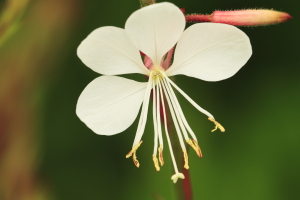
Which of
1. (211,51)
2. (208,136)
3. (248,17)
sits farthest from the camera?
(208,136)

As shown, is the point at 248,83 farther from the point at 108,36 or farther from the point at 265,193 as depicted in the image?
the point at 108,36

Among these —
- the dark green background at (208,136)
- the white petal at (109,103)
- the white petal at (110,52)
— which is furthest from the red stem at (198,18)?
the dark green background at (208,136)

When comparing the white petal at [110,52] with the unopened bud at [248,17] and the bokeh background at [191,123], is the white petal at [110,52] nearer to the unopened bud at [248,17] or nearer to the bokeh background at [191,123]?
the unopened bud at [248,17]

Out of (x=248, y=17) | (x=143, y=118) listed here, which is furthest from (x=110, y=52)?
(x=248, y=17)

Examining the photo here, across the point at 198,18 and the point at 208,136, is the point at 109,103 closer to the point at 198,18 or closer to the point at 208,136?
the point at 198,18

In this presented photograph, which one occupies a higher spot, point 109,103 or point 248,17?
point 248,17

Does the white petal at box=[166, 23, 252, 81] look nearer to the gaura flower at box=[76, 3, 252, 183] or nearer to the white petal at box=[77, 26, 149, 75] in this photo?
the gaura flower at box=[76, 3, 252, 183]

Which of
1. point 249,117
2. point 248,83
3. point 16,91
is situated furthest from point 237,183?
point 16,91
